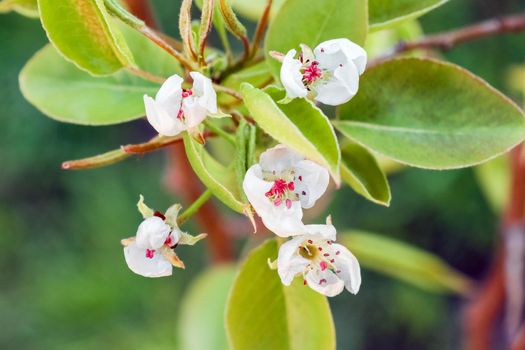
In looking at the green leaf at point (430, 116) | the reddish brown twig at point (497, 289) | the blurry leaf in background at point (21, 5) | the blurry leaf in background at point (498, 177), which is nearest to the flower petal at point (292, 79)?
the green leaf at point (430, 116)

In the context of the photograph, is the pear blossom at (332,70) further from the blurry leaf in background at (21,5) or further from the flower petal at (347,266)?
the blurry leaf in background at (21,5)

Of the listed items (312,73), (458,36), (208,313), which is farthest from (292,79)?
(208,313)

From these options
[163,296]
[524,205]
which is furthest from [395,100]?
[163,296]

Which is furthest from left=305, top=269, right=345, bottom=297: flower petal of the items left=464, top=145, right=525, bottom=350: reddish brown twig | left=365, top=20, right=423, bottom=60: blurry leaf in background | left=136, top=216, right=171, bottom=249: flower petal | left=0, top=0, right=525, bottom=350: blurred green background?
left=0, top=0, right=525, bottom=350: blurred green background

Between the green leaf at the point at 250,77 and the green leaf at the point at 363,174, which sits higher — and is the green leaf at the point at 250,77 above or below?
above

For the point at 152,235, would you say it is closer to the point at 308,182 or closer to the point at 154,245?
the point at 154,245

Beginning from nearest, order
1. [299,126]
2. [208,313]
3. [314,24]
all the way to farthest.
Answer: [299,126] < [314,24] < [208,313]
